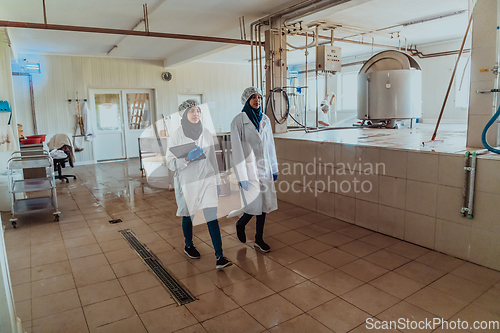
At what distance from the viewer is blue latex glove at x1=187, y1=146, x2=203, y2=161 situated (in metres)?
2.66

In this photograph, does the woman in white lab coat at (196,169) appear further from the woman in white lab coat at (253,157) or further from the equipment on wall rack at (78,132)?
the equipment on wall rack at (78,132)

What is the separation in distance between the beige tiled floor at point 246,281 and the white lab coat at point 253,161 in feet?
1.58

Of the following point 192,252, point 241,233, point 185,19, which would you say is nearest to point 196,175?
point 192,252

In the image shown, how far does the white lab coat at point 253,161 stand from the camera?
9.65 ft

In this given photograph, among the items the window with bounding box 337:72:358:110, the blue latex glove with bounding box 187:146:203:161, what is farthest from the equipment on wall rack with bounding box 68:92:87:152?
the window with bounding box 337:72:358:110

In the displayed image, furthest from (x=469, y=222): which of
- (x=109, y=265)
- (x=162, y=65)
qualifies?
(x=162, y=65)

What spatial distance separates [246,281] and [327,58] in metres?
4.17

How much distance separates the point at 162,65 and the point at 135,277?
26.3 feet

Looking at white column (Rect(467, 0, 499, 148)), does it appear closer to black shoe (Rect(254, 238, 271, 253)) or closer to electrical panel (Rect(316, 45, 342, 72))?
black shoe (Rect(254, 238, 271, 253))

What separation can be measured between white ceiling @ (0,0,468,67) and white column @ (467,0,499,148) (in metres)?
1.75

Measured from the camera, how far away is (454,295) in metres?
2.27

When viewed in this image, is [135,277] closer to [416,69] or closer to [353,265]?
[353,265]

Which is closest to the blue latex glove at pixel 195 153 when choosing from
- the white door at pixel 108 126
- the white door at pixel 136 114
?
the white door at pixel 108 126

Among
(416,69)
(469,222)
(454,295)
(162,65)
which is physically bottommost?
(454,295)
